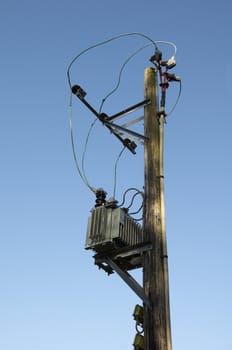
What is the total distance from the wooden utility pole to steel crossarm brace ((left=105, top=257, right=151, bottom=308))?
0.17 ft

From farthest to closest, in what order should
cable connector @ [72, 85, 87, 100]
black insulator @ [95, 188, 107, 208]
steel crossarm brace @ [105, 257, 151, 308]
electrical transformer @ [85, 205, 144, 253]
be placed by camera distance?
cable connector @ [72, 85, 87, 100] < black insulator @ [95, 188, 107, 208] < electrical transformer @ [85, 205, 144, 253] < steel crossarm brace @ [105, 257, 151, 308]

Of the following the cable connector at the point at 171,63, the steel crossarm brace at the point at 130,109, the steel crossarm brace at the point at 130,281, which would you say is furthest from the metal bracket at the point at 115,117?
the steel crossarm brace at the point at 130,281

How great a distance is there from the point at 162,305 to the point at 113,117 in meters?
3.05

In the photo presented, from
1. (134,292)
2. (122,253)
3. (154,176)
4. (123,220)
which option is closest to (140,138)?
(154,176)

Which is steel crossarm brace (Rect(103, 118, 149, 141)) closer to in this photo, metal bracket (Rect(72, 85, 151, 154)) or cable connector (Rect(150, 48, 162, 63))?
metal bracket (Rect(72, 85, 151, 154))

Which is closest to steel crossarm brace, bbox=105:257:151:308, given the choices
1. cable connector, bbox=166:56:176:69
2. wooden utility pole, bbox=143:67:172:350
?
wooden utility pole, bbox=143:67:172:350

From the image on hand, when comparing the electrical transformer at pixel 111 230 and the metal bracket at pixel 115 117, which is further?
the metal bracket at pixel 115 117

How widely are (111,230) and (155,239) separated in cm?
53

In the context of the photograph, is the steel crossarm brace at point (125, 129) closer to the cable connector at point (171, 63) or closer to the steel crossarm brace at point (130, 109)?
the steel crossarm brace at point (130, 109)

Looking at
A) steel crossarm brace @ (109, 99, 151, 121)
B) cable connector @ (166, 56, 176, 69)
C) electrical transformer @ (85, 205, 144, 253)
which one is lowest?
electrical transformer @ (85, 205, 144, 253)

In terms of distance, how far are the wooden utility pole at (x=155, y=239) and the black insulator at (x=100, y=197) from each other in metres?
0.58

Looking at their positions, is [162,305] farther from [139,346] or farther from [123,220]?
[123,220]

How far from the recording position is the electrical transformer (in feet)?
16.6

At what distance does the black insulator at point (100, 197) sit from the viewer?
18.4ft
